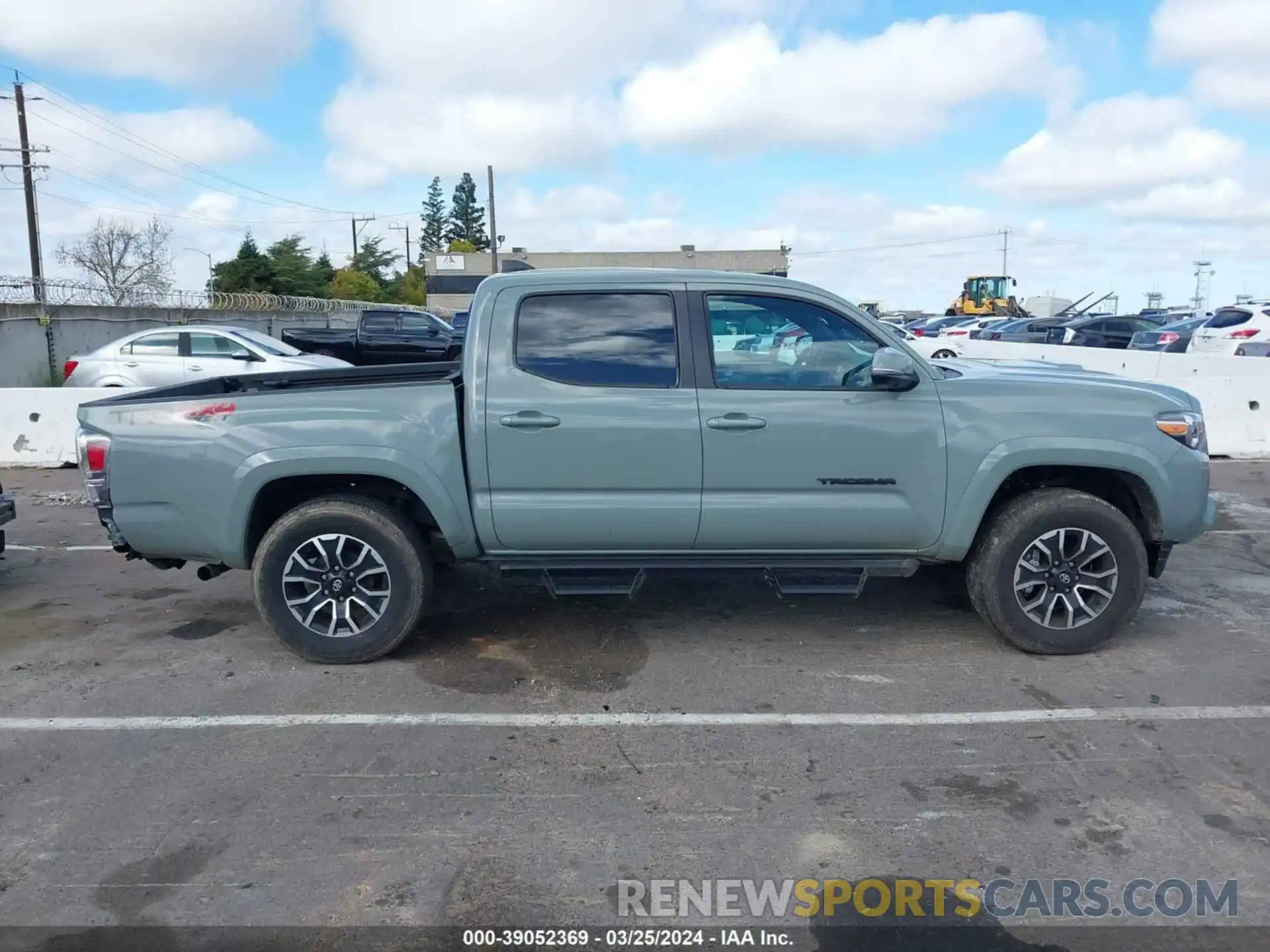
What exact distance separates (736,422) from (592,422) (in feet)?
2.34

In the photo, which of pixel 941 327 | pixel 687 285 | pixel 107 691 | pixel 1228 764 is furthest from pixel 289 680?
pixel 941 327

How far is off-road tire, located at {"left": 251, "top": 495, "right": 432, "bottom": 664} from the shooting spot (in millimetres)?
4992

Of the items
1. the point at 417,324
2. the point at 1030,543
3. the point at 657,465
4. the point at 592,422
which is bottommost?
the point at 1030,543

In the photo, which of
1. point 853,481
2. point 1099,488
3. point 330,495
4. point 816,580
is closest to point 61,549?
point 330,495

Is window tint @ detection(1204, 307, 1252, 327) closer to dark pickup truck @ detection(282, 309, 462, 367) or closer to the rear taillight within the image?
dark pickup truck @ detection(282, 309, 462, 367)

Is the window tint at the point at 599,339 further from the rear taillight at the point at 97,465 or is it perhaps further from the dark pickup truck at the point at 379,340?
the dark pickup truck at the point at 379,340

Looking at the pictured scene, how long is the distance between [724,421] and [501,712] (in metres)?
1.76

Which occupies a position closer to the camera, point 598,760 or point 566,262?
point 598,760

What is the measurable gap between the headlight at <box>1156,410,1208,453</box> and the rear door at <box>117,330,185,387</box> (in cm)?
1381

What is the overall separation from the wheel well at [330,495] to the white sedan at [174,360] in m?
10.3

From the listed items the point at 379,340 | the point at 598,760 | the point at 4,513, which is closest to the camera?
the point at 598,760

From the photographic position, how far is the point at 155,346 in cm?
1545

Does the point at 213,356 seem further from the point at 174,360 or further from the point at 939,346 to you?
the point at 939,346

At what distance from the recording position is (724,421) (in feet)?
16.0
